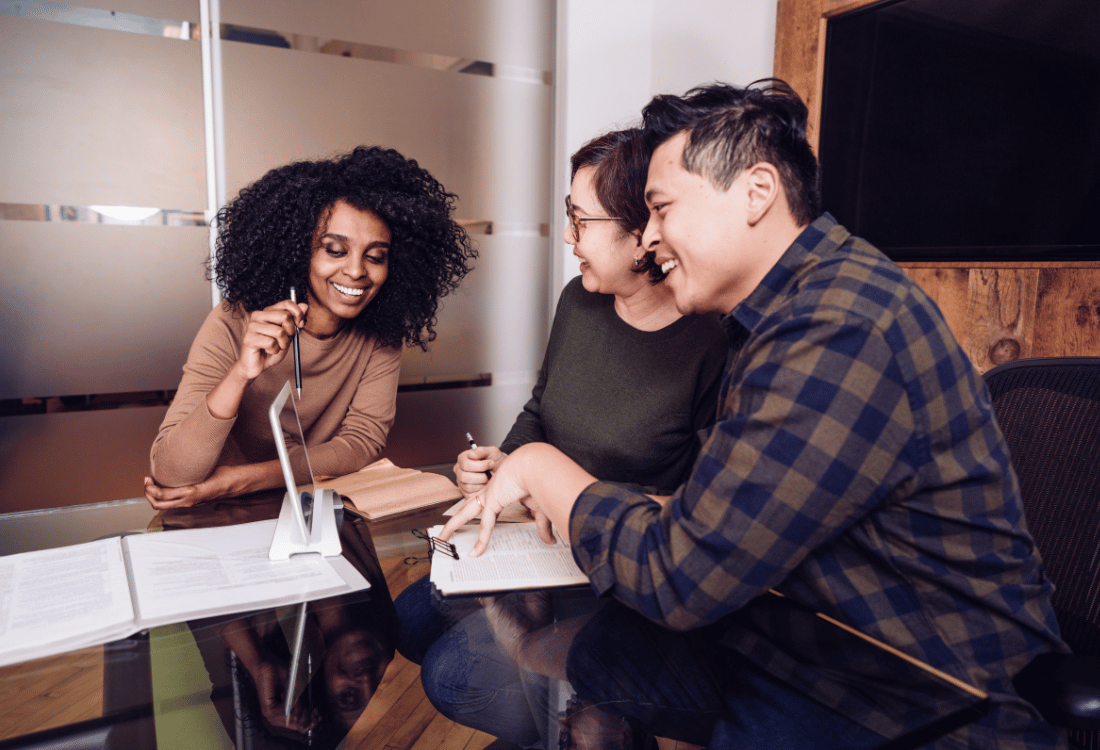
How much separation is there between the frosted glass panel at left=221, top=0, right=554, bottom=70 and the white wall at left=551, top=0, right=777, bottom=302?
141 mm

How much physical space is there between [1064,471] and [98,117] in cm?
284

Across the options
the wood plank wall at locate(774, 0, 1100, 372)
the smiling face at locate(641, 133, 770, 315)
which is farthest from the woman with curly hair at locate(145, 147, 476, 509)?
the wood plank wall at locate(774, 0, 1100, 372)

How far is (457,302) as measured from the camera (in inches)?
121

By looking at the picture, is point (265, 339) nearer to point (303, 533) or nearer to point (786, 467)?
point (303, 533)

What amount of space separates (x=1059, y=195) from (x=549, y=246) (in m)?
1.92

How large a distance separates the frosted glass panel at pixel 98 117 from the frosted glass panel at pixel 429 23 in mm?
333

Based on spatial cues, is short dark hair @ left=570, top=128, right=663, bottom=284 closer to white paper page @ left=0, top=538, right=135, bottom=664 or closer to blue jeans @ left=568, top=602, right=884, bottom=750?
blue jeans @ left=568, top=602, right=884, bottom=750

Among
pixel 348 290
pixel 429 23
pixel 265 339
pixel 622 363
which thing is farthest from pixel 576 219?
pixel 429 23

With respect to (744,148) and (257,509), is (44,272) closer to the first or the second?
(257,509)

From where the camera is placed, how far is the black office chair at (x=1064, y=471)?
92 centimetres

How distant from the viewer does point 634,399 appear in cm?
148

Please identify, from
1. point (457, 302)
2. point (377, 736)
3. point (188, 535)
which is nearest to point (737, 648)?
point (377, 736)

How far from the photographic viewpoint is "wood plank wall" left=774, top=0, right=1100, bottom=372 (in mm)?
1812

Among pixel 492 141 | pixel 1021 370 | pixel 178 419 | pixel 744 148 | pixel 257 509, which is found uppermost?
pixel 492 141
